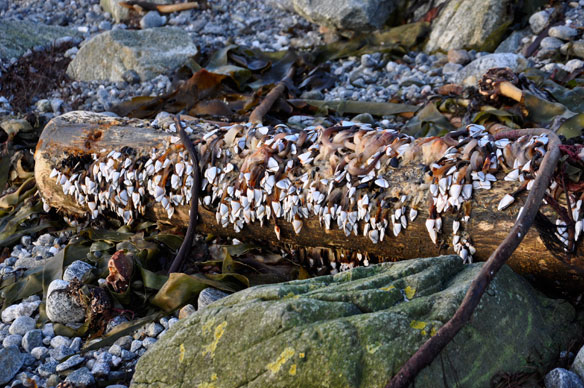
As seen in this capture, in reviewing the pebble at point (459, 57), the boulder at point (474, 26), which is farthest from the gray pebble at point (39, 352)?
the boulder at point (474, 26)

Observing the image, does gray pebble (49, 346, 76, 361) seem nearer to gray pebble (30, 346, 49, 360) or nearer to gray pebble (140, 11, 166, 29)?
gray pebble (30, 346, 49, 360)

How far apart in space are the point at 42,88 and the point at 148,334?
475 centimetres

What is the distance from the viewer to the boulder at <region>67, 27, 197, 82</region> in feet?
20.2

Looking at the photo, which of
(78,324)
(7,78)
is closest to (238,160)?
(78,324)

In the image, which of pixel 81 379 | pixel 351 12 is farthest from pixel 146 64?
pixel 81 379

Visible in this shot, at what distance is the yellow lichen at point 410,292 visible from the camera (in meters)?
1.76

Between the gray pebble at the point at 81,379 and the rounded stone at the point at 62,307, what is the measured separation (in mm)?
449

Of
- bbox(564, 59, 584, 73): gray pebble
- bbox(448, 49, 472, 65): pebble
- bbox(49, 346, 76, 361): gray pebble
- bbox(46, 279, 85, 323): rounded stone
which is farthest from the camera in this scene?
bbox(448, 49, 472, 65): pebble

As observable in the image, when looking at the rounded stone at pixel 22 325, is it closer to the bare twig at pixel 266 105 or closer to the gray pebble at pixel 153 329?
the gray pebble at pixel 153 329

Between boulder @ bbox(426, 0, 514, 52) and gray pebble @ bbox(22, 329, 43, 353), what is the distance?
4758 millimetres

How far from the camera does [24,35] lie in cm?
747

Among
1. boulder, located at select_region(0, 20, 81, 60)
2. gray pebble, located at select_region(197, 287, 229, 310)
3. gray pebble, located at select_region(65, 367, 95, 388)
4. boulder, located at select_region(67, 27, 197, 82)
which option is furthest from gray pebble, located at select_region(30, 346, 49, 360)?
boulder, located at select_region(0, 20, 81, 60)

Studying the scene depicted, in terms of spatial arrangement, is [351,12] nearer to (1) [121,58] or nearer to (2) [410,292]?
(1) [121,58]

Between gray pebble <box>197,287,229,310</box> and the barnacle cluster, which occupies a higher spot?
the barnacle cluster
